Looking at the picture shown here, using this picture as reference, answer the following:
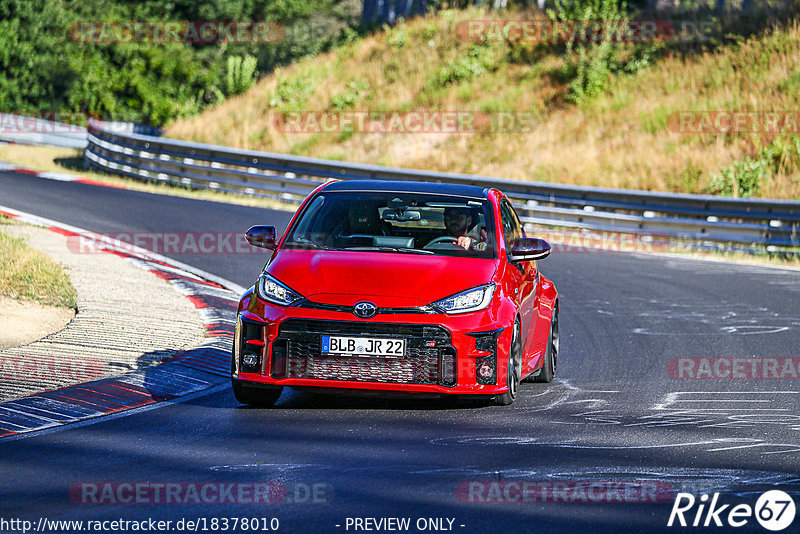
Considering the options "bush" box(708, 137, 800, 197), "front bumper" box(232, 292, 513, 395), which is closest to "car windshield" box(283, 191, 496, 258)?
"front bumper" box(232, 292, 513, 395)

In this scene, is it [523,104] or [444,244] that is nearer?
[444,244]

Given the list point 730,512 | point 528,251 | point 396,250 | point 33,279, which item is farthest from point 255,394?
point 33,279

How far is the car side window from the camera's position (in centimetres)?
920

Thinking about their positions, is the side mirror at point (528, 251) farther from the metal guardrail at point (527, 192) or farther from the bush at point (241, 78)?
the bush at point (241, 78)

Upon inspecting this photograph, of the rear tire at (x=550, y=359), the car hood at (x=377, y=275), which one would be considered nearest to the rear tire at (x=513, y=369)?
the car hood at (x=377, y=275)

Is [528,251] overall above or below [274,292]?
above

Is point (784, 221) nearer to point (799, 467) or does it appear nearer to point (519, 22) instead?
point (799, 467)

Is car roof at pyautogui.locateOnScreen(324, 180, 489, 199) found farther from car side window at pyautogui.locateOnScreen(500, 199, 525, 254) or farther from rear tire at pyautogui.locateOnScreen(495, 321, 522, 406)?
rear tire at pyautogui.locateOnScreen(495, 321, 522, 406)

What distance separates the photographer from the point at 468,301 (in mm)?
7953

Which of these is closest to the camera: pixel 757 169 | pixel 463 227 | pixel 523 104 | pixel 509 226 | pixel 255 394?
pixel 255 394

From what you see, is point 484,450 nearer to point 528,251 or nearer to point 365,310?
point 365,310

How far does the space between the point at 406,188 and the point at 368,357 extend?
6.53ft

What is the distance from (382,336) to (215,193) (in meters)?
18.9

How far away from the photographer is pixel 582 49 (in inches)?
1323
